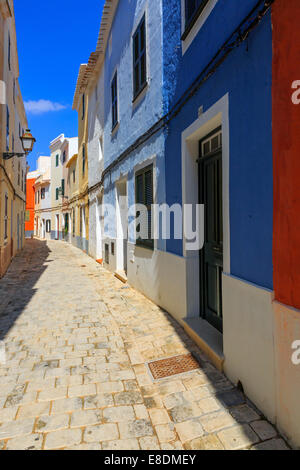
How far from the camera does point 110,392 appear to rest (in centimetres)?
286

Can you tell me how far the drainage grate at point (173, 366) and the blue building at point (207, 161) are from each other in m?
0.27

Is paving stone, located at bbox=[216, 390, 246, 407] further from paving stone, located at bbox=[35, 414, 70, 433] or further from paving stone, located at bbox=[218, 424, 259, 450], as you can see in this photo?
paving stone, located at bbox=[35, 414, 70, 433]

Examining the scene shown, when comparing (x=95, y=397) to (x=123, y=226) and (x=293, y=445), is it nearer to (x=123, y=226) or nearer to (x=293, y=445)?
(x=293, y=445)

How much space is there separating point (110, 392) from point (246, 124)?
119 inches

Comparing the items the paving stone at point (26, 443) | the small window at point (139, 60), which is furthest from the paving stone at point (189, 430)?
the small window at point (139, 60)

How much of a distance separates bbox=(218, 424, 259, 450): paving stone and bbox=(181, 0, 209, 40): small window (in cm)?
470

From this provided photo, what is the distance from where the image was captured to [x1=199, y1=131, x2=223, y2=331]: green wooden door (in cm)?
375

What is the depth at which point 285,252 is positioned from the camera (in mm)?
2184

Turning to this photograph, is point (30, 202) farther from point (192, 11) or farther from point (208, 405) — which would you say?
point (208, 405)

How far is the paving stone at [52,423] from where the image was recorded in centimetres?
235

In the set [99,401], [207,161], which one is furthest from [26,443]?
[207,161]

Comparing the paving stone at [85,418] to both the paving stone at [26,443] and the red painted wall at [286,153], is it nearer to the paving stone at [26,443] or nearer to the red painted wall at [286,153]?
the paving stone at [26,443]

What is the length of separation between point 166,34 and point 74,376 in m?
5.66

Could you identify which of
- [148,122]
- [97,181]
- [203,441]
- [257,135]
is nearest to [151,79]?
[148,122]
